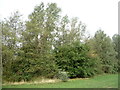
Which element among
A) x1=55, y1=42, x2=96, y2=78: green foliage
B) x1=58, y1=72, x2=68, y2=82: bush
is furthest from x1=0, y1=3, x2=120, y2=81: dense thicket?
x1=58, y1=72, x2=68, y2=82: bush

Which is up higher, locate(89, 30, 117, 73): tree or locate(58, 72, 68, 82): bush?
locate(89, 30, 117, 73): tree

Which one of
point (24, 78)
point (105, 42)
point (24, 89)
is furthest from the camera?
point (105, 42)

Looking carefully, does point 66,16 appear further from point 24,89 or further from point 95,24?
point 24,89

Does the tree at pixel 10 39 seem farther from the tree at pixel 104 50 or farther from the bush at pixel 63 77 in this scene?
the tree at pixel 104 50

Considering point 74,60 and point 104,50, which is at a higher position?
point 104,50

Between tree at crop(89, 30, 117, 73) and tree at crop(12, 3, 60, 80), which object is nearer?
tree at crop(12, 3, 60, 80)

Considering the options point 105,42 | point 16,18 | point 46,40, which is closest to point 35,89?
point 46,40

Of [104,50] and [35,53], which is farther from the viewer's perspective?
[104,50]

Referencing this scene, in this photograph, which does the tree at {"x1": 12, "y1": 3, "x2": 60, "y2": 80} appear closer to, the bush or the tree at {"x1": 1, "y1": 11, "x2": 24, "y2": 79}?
the tree at {"x1": 1, "y1": 11, "x2": 24, "y2": 79}

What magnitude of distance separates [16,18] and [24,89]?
4874mm

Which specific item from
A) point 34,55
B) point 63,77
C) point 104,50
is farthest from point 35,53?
point 104,50

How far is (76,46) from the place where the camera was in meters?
11.8

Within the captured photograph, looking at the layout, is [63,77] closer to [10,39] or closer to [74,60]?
[74,60]

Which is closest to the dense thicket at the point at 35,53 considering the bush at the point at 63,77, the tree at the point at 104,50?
the bush at the point at 63,77
